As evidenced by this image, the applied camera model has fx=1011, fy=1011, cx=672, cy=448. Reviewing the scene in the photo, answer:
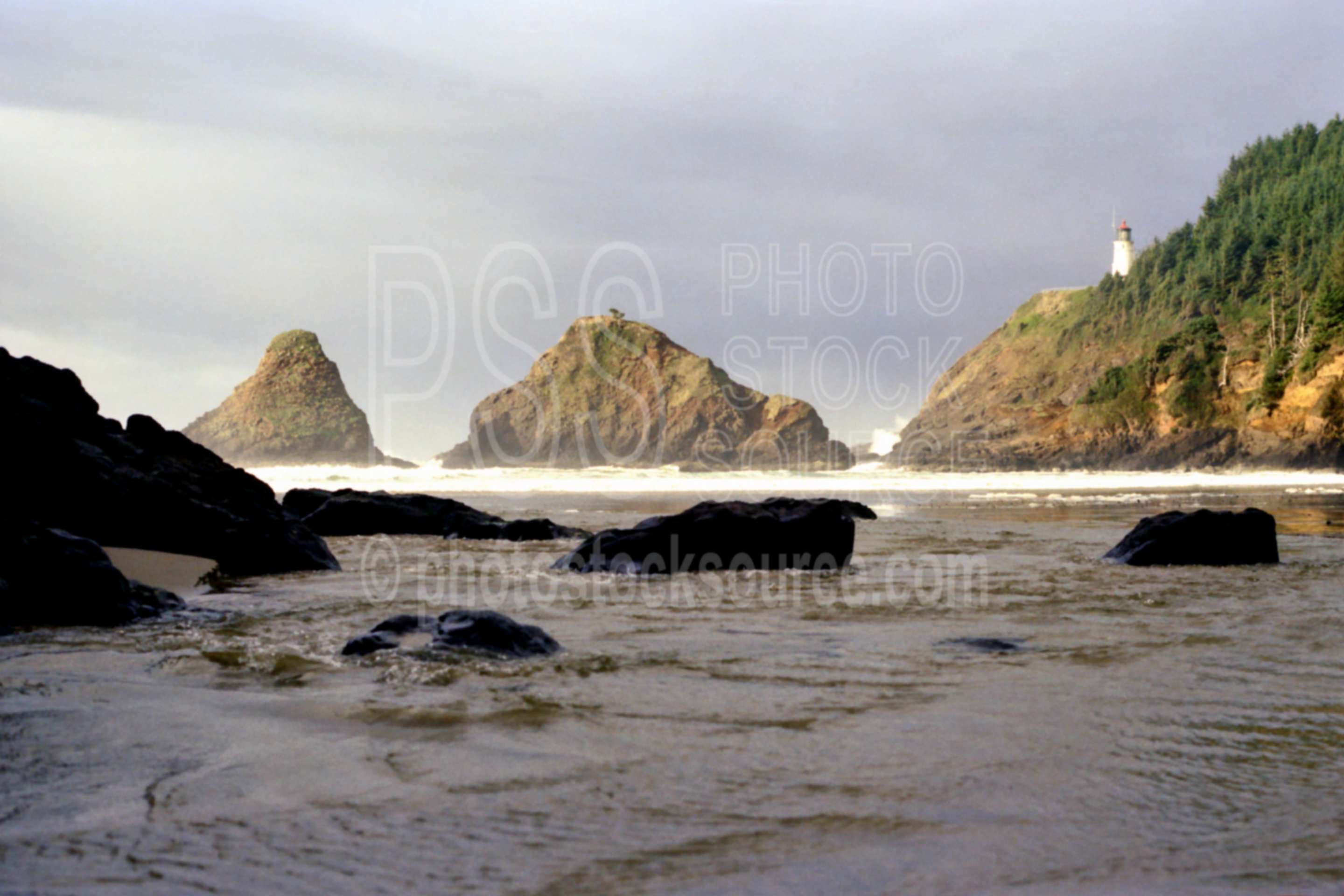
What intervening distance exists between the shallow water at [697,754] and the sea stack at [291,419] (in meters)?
79.9

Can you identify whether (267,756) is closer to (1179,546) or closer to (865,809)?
(865,809)

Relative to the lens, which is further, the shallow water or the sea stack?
the sea stack

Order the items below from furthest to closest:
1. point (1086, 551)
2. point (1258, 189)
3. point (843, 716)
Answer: point (1258, 189) → point (1086, 551) → point (843, 716)

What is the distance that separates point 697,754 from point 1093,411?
220ft

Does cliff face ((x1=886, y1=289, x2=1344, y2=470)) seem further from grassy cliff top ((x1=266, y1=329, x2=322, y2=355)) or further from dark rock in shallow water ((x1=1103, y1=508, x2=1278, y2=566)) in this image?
grassy cliff top ((x1=266, y1=329, x2=322, y2=355))

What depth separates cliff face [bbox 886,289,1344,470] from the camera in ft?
151

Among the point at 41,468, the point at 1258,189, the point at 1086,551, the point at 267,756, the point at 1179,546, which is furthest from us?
the point at 1258,189

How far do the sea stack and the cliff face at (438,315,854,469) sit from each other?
884cm

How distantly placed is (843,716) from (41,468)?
6.09m

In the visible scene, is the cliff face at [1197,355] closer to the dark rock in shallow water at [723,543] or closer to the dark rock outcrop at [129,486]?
the dark rock in shallow water at [723,543]

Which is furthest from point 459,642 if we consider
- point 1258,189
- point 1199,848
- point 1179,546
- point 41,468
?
point 1258,189

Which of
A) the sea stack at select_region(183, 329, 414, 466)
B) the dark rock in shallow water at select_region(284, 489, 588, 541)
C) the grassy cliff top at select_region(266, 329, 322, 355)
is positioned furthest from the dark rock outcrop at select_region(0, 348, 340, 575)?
the grassy cliff top at select_region(266, 329, 322, 355)

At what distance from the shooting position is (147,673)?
371 cm

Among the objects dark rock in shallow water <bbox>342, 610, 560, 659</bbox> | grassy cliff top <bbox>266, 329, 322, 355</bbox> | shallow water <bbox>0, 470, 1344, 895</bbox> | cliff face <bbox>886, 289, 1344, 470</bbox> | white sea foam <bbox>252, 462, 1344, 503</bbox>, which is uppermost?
grassy cliff top <bbox>266, 329, 322, 355</bbox>
